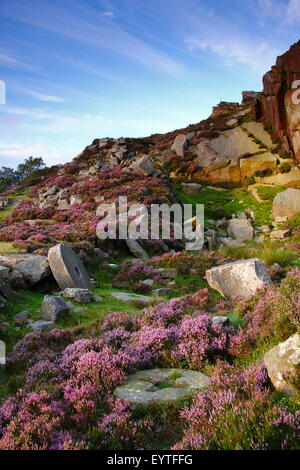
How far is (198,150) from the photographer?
45.1 meters

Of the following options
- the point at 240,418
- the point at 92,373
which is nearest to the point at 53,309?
the point at 92,373

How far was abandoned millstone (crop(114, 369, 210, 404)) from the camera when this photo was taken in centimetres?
550

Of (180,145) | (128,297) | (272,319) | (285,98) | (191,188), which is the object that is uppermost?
(285,98)

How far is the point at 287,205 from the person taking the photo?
2925 centimetres

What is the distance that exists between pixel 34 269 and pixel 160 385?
30.7 ft

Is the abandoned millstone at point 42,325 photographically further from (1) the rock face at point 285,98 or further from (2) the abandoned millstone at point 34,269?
(1) the rock face at point 285,98

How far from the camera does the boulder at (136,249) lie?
63.0 ft

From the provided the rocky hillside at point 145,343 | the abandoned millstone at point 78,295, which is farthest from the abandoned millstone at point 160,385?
the abandoned millstone at point 78,295

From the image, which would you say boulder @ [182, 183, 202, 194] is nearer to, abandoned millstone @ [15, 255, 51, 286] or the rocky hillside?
the rocky hillside

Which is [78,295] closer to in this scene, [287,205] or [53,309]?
[53,309]

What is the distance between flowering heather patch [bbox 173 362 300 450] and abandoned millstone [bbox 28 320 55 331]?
5.70 metres

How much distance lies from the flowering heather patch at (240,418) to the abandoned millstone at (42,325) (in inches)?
224

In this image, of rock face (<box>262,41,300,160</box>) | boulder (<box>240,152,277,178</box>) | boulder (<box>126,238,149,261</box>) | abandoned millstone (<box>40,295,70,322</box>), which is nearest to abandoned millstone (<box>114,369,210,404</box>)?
abandoned millstone (<box>40,295,70,322</box>)
